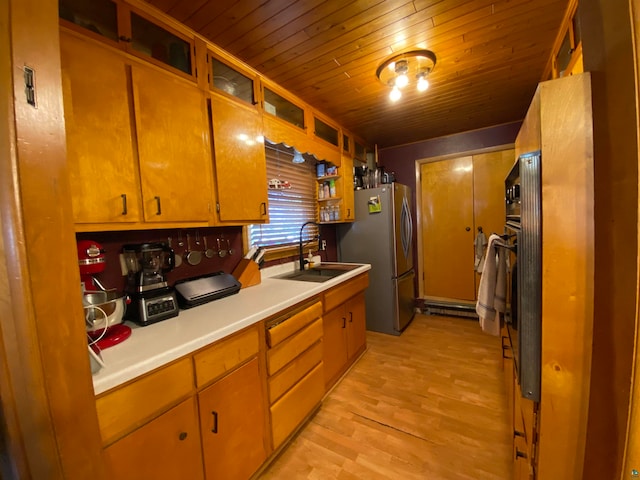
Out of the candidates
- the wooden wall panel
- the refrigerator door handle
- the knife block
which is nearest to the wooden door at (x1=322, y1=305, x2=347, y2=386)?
the knife block

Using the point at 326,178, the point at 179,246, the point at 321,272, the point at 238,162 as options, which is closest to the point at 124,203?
the point at 179,246

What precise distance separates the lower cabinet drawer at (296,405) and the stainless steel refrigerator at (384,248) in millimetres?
1385

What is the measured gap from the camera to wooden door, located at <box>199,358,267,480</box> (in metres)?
1.07

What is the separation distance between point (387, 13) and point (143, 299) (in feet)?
6.19

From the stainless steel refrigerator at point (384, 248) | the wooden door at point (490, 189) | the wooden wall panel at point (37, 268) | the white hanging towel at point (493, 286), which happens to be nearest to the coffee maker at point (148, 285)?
the wooden wall panel at point (37, 268)

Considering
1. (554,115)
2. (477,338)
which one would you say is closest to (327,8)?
(554,115)

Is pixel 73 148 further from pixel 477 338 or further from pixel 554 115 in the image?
pixel 477 338

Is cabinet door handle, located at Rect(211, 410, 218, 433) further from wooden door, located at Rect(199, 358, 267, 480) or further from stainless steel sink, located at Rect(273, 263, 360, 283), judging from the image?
stainless steel sink, located at Rect(273, 263, 360, 283)

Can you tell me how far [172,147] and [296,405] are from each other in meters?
1.62

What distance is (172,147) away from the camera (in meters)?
1.29

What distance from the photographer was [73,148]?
0.97 meters

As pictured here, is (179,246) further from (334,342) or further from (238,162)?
(334,342)

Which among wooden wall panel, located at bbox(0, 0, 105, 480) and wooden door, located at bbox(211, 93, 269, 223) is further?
wooden door, located at bbox(211, 93, 269, 223)

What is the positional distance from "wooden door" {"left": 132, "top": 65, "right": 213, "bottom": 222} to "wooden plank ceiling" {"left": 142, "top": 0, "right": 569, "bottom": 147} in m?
0.41
